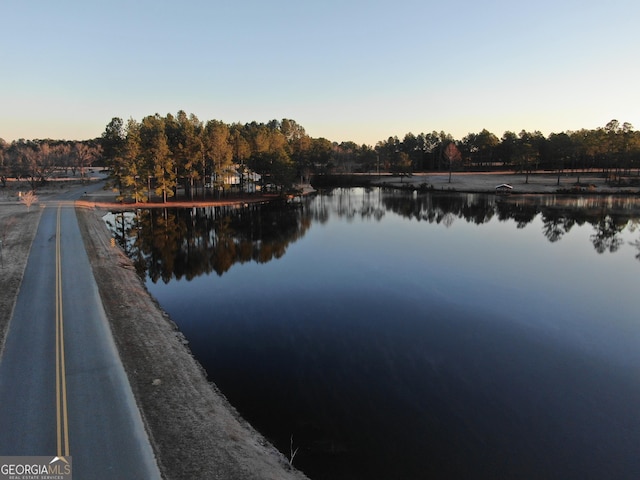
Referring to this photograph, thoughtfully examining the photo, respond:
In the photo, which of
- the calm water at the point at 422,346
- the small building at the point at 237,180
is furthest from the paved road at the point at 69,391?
the small building at the point at 237,180

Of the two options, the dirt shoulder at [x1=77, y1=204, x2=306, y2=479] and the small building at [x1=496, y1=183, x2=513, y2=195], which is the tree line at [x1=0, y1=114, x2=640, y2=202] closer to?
Result: the small building at [x1=496, y1=183, x2=513, y2=195]

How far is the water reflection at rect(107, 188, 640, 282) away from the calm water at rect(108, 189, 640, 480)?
55 cm

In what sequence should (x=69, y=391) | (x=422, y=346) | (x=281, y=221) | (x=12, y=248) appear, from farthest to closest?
1. (x=281, y=221)
2. (x=12, y=248)
3. (x=422, y=346)
4. (x=69, y=391)

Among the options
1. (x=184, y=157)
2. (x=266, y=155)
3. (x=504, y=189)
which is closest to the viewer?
(x=184, y=157)

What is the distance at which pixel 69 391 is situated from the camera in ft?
44.2

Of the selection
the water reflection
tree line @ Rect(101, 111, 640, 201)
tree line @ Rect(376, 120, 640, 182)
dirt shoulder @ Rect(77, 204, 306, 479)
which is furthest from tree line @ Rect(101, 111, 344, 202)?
tree line @ Rect(376, 120, 640, 182)

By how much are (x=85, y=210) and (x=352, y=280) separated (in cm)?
4850

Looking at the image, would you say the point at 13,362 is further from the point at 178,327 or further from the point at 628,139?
the point at 628,139

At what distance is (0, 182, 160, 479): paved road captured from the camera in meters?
10.7

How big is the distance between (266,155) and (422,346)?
2972 inches

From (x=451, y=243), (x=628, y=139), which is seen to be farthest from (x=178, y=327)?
(x=628, y=139)

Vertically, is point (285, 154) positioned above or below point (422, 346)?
above

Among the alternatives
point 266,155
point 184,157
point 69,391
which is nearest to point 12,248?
point 69,391

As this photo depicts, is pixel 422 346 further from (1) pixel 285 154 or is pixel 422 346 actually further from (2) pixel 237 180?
(2) pixel 237 180
